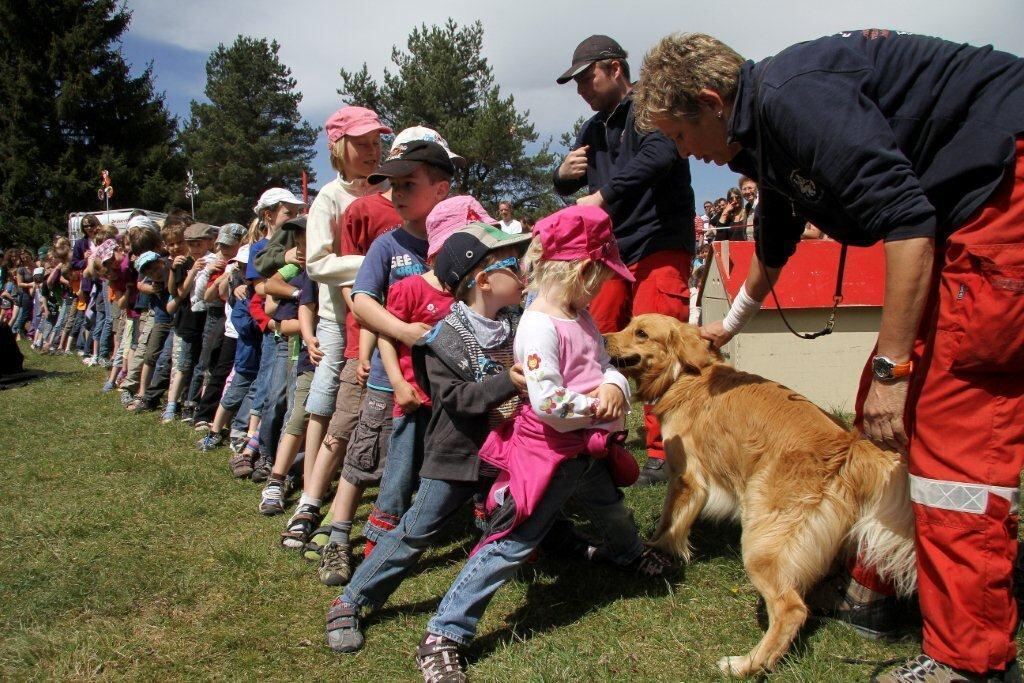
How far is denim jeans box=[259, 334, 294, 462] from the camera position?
558 cm

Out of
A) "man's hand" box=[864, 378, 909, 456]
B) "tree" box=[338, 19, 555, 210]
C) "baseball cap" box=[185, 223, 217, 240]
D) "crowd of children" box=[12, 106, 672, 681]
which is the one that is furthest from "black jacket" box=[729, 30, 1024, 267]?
"tree" box=[338, 19, 555, 210]

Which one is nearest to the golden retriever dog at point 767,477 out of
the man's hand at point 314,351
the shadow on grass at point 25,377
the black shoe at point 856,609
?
the black shoe at point 856,609

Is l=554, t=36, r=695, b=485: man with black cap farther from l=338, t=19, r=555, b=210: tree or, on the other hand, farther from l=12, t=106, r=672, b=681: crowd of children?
l=338, t=19, r=555, b=210: tree

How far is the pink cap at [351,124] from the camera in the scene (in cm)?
429

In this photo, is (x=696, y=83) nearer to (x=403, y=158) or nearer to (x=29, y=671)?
(x=403, y=158)

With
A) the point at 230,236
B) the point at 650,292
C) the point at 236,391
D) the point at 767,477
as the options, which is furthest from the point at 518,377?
the point at 230,236

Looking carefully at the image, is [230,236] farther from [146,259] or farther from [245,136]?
[245,136]

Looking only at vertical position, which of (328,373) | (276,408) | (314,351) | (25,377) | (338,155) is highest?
(338,155)

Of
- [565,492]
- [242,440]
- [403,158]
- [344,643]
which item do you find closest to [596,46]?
[403,158]

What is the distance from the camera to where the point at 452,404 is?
2832mm

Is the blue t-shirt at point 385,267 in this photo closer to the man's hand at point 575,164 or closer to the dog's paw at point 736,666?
the man's hand at point 575,164

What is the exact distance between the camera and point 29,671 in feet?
9.29

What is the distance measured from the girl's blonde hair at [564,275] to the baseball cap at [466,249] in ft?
0.68

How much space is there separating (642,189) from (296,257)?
2643mm
